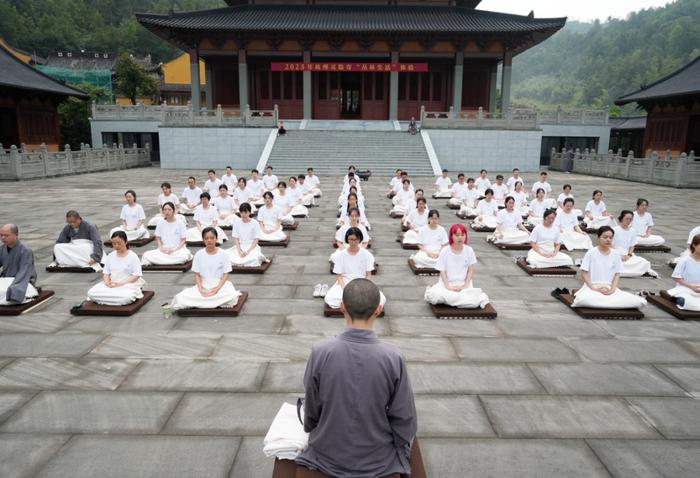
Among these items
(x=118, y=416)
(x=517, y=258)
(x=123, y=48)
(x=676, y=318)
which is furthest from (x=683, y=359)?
(x=123, y=48)

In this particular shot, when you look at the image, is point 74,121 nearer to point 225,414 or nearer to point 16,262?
point 16,262

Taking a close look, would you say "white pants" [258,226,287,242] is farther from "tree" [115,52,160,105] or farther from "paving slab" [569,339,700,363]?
"tree" [115,52,160,105]

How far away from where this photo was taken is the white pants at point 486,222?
1239cm

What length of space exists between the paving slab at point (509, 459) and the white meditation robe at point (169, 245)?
6.21m

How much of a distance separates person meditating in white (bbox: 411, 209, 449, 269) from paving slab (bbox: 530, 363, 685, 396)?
3755 millimetres

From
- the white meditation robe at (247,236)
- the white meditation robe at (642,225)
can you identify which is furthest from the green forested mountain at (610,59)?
the white meditation robe at (247,236)

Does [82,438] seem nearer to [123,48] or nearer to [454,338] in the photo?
[454,338]

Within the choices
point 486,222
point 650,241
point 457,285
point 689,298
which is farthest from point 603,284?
point 486,222

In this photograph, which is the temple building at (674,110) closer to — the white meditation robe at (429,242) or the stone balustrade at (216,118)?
the stone balustrade at (216,118)

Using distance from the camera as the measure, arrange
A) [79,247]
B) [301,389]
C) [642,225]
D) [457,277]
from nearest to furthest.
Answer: [301,389], [457,277], [79,247], [642,225]

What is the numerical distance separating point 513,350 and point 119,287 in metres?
4.99

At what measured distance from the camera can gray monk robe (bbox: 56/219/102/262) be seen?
8445mm

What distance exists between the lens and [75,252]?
8469 mm

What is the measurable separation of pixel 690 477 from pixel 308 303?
473cm
